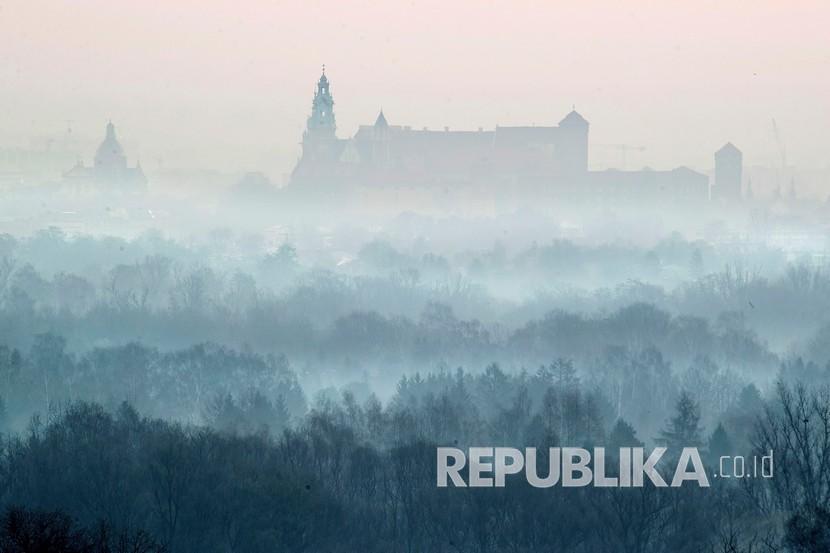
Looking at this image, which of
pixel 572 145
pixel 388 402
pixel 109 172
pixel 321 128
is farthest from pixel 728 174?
pixel 388 402

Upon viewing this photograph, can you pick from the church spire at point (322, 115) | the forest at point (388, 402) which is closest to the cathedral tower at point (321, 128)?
the church spire at point (322, 115)

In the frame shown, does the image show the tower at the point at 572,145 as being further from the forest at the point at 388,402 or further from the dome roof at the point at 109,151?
the forest at the point at 388,402

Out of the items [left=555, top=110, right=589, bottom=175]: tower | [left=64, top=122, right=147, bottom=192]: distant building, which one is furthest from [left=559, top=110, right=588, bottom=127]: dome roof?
[left=64, top=122, right=147, bottom=192]: distant building

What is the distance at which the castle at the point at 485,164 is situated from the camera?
4894 inches

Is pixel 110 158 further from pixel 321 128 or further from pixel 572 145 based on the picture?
pixel 572 145

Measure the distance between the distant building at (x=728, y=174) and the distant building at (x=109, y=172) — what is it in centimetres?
3246

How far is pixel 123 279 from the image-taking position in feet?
243

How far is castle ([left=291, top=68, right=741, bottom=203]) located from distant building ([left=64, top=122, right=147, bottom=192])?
357 inches

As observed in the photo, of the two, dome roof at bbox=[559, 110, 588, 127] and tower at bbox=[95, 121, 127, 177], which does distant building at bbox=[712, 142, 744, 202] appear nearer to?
dome roof at bbox=[559, 110, 588, 127]

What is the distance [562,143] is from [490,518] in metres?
102

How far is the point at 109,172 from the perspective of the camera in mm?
124062

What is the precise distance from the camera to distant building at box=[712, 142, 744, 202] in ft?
410

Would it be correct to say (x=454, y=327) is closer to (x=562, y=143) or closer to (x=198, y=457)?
(x=198, y=457)

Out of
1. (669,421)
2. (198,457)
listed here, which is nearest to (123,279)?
(669,421)
